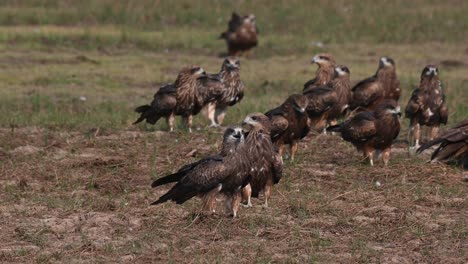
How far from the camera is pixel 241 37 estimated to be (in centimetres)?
2228

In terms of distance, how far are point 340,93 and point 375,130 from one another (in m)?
2.52

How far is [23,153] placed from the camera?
11.9 meters

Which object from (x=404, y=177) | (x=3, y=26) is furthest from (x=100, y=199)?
(x=3, y=26)

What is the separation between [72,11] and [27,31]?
2769mm

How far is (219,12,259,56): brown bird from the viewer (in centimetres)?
2239

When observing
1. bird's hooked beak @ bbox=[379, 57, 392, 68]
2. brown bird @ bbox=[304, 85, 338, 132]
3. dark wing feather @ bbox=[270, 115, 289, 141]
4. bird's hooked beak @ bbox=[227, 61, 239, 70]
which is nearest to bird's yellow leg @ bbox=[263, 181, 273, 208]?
dark wing feather @ bbox=[270, 115, 289, 141]

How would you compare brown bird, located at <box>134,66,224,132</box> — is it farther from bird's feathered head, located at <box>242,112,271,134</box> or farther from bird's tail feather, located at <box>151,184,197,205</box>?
bird's tail feather, located at <box>151,184,197,205</box>

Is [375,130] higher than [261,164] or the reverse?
the reverse

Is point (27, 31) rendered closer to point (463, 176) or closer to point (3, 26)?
point (3, 26)

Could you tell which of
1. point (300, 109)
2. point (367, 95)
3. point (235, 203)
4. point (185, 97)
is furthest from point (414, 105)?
point (235, 203)

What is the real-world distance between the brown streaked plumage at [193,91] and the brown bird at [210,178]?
4.70 meters

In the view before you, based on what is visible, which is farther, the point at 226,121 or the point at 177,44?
the point at 177,44

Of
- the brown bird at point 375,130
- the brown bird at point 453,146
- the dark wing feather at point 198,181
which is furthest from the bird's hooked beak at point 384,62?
the dark wing feather at point 198,181

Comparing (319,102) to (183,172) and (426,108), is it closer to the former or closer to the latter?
(426,108)
